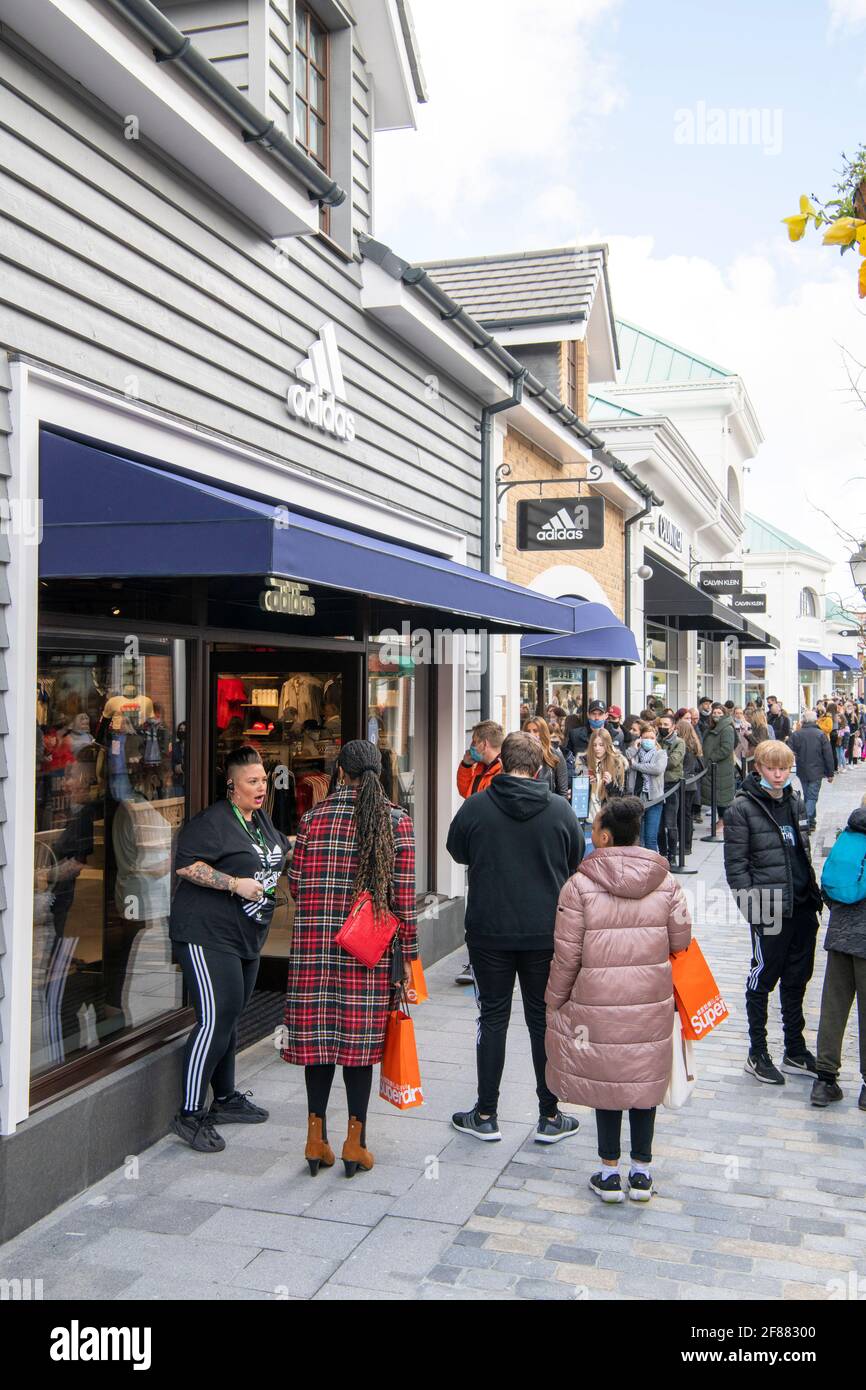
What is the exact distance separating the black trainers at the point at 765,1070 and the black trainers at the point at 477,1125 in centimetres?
163

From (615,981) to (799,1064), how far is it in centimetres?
241

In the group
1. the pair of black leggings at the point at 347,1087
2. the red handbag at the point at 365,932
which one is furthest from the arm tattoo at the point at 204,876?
the pair of black leggings at the point at 347,1087

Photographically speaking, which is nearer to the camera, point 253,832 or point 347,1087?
point 347,1087

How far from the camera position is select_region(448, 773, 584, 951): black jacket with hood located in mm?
5148

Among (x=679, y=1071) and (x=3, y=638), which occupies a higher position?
(x=3, y=638)

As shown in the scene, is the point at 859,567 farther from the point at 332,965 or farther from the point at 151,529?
the point at 151,529

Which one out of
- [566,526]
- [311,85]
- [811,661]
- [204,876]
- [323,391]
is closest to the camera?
[204,876]

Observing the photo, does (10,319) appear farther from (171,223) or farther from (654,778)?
(654,778)

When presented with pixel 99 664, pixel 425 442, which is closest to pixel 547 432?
pixel 425 442

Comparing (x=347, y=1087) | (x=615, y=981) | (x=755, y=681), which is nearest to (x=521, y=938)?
(x=615, y=981)

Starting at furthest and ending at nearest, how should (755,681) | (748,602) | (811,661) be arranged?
(755,681)
(811,661)
(748,602)

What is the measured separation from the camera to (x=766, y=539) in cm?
4897

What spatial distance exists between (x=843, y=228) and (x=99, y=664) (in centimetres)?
354

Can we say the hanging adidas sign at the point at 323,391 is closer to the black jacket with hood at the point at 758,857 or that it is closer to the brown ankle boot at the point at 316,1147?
the black jacket with hood at the point at 758,857
